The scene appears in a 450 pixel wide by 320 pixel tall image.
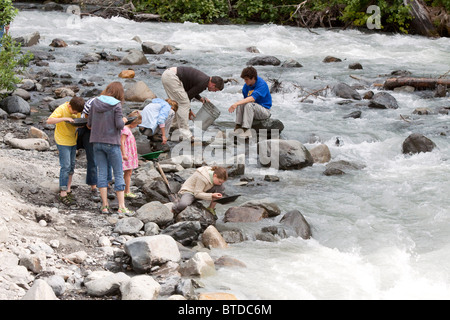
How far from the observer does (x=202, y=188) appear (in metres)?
7.10

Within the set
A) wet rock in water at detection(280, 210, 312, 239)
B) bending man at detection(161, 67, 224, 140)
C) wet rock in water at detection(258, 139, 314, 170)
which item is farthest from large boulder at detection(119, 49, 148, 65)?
wet rock in water at detection(280, 210, 312, 239)

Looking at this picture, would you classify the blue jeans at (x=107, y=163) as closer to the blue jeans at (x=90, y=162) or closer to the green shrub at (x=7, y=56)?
the blue jeans at (x=90, y=162)

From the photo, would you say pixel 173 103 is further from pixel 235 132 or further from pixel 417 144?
pixel 417 144

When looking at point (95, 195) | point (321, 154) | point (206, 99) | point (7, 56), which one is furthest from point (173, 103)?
point (7, 56)

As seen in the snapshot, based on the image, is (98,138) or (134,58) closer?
(98,138)

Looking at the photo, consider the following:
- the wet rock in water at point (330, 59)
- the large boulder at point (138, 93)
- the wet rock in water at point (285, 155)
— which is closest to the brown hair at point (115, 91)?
the wet rock in water at point (285, 155)

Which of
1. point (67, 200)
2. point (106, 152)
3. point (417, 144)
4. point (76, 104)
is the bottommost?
point (417, 144)

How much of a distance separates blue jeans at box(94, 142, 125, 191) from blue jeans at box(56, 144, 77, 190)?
0.41 m

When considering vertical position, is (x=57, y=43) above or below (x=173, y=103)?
below

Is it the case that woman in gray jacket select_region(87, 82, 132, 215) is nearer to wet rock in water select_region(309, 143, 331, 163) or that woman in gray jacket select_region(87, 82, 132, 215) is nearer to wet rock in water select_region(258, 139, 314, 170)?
wet rock in water select_region(258, 139, 314, 170)

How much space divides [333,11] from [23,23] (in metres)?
12.4

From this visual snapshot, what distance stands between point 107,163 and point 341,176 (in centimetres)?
403

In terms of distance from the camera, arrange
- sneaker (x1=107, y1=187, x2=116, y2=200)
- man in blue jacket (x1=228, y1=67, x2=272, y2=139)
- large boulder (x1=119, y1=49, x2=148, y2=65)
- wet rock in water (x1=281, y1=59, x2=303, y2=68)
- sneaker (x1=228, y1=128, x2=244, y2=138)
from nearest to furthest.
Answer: sneaker (x1=107, y1=187, x2=116, y2=200) → man in blue jacket (x1=228, y1=67, x2=272, y2=139) → sneaker (x1=228, y1=128, x2=244, y2=138) → large boulder (x1=119, y1=49, x2=148, y2=65) → wet rock in water (x1=281, y1=59, x2=303, y2=68)

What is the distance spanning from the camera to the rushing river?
580 centimetres
